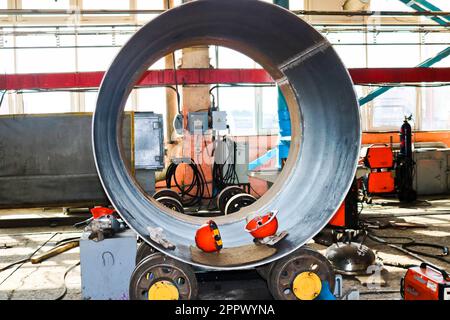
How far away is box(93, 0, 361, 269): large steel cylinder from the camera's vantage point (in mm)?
2666

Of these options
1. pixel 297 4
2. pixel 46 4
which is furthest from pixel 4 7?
pixel 297 4

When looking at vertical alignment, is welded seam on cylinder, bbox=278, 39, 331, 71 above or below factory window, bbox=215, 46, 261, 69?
below

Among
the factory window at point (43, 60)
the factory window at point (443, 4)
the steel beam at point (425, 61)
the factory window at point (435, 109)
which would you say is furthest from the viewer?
the factory window at point (435, 109)

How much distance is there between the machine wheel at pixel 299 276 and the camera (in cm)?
281

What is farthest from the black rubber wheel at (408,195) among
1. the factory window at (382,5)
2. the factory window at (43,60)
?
the factory window at (43,60)

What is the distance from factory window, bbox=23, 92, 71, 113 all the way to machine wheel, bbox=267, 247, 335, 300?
7662 millimetres

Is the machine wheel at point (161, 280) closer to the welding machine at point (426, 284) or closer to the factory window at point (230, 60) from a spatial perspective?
the welding machine at point (426, 284)

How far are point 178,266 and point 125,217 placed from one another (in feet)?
1.47

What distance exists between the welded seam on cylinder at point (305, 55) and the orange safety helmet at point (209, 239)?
130 centimetres

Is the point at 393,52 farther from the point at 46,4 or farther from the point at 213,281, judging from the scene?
the point at 213,281

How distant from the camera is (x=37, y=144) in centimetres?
594

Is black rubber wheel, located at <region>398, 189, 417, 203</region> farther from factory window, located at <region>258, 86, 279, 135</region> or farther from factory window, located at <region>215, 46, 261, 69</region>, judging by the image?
factory window, located at <region>215, 46, 261, 69</region>

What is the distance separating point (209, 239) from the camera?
2.85 meters

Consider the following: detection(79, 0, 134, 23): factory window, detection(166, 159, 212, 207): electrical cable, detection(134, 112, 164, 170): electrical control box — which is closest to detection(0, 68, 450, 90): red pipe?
detection(134, 112, 164, 170): electrical control box
